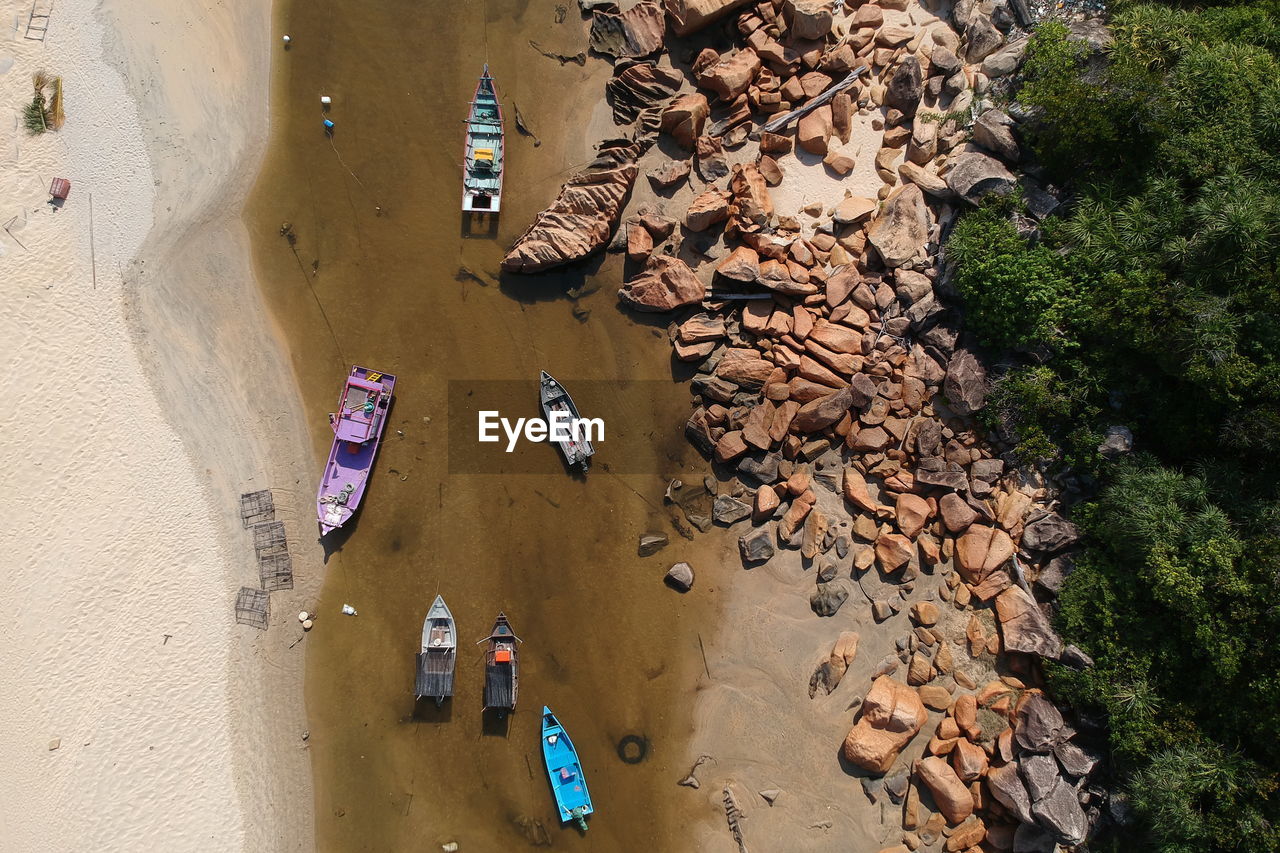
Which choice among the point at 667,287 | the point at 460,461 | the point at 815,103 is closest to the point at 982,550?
the point at 667,287

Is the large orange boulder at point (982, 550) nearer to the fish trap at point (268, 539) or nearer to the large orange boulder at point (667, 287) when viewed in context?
the large orange boulder at point (667, 287)

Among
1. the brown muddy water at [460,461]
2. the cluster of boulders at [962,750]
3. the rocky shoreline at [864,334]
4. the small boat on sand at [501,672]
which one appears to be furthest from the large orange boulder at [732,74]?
the small boat on sand at [501,672]

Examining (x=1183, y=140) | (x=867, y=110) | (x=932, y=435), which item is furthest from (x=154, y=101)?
(x=1183, y=140)

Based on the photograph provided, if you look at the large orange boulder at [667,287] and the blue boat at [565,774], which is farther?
the large orange boulder at [667,287]

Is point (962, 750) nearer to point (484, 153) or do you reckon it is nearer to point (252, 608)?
point (252, 608)

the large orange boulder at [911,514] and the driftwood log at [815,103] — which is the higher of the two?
the driftwood log at [815,103]

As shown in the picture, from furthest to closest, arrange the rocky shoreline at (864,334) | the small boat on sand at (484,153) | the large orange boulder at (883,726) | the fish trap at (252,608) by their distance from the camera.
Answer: the small boat on sand at (484,153), the fish trap at (252,608), the rocky shoreline at (864,334), the large orange boulder at (883,726)

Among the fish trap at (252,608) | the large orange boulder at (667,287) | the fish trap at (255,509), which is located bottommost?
the fish trap at (252,608)
